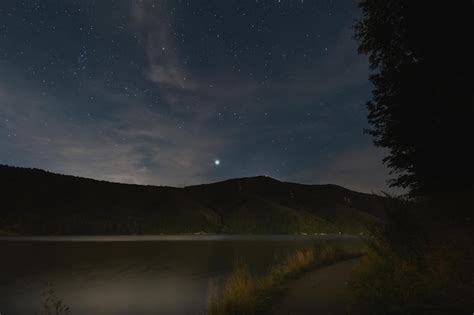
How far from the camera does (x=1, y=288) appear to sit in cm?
2173

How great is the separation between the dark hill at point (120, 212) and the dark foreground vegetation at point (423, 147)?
356ft

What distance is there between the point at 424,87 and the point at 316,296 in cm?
737

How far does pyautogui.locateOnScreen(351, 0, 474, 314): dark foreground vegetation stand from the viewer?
32.8 ft

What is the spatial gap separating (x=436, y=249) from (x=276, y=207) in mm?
163201

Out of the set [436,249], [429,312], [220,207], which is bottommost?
[429,312]

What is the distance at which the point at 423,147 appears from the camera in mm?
12586

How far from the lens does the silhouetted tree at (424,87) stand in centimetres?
1118

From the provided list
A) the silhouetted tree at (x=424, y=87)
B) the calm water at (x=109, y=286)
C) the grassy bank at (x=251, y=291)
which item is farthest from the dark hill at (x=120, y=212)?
the silhouetted tree at (x=424, y=87)

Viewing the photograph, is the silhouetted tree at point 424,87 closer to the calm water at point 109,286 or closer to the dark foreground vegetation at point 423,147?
the dark foreground vegetation at point 423,147

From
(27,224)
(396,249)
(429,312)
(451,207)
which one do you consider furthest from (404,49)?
(27,224)

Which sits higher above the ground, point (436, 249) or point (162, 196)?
point (162, 196)

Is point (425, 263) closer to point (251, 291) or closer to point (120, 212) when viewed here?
point (251, 291)

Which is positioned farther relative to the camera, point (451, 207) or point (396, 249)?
point (396, 249)

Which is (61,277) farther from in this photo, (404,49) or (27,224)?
(27,224)
